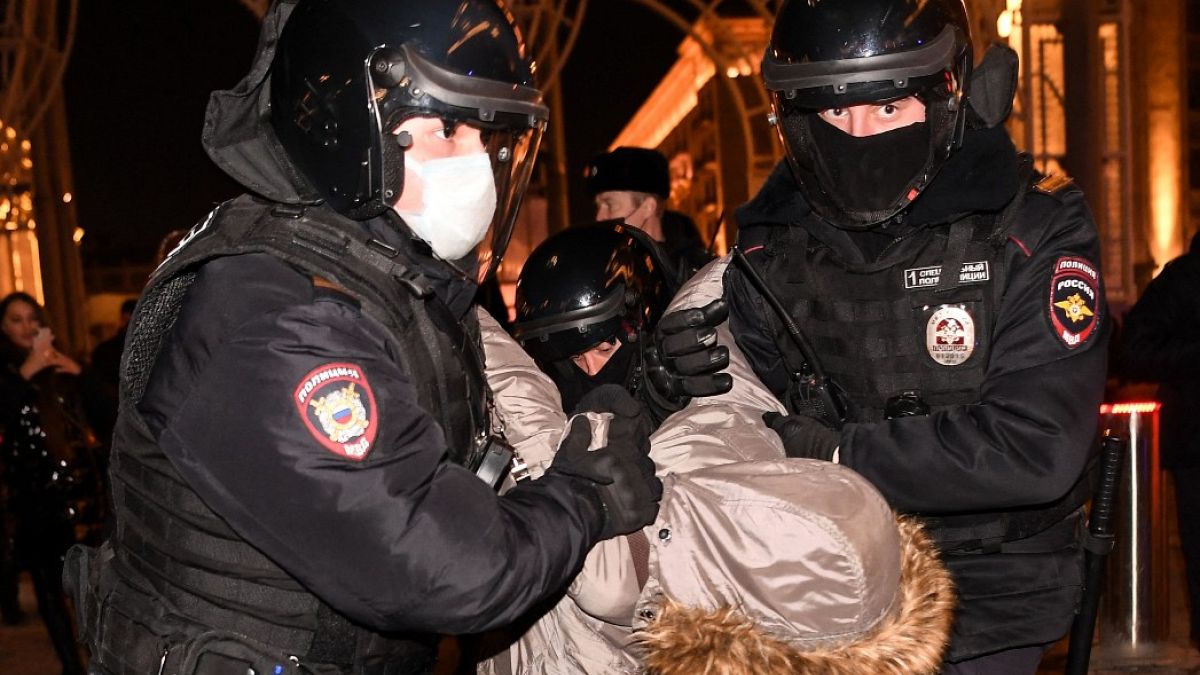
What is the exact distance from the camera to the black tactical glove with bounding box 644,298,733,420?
2.45 m

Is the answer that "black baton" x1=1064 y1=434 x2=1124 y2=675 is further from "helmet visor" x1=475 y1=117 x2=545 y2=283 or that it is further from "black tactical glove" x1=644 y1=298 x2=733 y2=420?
"helmet visor" x1=475 y1=117 x2=545 y2=283

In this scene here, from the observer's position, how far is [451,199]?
6.22 feet

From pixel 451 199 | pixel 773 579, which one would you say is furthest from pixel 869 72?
pixel 773 579

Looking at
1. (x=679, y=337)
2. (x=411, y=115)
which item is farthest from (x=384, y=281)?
(x=679, y=337)

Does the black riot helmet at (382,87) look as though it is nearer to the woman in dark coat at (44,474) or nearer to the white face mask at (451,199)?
the white face mask at (451,199)

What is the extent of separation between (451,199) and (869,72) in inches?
40.9

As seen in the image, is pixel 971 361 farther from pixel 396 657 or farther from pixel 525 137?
pixel 396 657

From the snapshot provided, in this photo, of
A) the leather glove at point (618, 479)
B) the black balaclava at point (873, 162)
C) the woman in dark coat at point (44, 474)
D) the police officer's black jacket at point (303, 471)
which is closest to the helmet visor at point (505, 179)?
the police officer's black jacket at point (303, 471)

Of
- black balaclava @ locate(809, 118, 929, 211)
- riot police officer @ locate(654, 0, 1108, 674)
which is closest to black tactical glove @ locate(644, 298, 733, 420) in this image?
riot police officer @ locate(654, 0, 1108, 674)

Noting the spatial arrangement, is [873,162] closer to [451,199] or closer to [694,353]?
[694,353]

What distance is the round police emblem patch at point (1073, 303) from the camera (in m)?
2.25

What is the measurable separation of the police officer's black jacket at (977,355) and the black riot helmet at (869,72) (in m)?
0.06

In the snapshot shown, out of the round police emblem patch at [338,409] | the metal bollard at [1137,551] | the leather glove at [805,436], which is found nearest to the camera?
the round police emblem patch at [338,409]

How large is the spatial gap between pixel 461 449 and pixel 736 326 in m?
1.07
